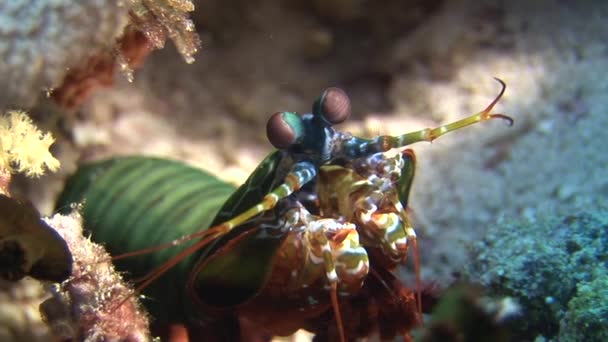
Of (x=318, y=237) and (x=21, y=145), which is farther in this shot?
(x=21, y=145)

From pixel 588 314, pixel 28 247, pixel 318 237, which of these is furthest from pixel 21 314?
pixel 588 314

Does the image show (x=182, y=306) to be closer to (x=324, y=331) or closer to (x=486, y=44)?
(x=324, y=331)

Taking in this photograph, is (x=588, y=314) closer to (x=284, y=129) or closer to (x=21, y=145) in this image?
(x=284, y=129)

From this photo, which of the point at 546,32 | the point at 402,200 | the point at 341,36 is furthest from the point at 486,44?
the point at 402,200

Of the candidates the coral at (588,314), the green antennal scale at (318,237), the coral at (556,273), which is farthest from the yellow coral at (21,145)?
the coral at (588,314)

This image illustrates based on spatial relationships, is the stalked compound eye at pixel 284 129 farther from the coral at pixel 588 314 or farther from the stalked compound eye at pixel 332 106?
the coral at pixel 588 314

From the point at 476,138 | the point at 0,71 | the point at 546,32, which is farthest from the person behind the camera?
the point at 546,32
